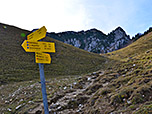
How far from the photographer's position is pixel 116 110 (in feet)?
17.8

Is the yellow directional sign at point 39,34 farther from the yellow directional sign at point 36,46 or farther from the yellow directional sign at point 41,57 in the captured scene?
the yellow directional sign at point 41,57

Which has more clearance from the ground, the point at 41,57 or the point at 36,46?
the point at 36,46

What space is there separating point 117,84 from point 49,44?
6186 mm

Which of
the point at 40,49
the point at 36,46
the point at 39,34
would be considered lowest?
the point at 40,49

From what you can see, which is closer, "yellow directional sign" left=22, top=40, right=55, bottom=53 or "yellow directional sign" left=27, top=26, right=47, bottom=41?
"yellow directional sign" left=22, top=40, right=55, bottom=53

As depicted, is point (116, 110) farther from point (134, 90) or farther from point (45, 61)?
point (45, 61)

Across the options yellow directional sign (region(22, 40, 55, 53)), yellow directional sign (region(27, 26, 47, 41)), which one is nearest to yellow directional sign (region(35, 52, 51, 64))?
yellow directional sign (region(22, 40, 55, 53))

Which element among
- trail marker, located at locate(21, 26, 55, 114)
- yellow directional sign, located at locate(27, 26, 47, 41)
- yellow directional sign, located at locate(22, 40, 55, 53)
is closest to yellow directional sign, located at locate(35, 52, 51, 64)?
trail marker, located at locate(21, 26, 55, 114)

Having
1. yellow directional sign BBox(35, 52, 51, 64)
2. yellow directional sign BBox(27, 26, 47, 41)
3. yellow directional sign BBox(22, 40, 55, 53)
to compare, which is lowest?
yellow directional sign BBox(35, 52, 51, 64)

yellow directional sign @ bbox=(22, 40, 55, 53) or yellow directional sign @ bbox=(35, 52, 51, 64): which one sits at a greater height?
yellow directional sign @ bbox=(22, 40, 55, 53)

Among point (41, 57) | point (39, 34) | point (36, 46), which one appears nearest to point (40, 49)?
point (36, 46)

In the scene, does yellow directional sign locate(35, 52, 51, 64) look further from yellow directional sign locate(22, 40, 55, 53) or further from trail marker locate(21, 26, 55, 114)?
yellow directional sign locate(22, 40, 55, 53)

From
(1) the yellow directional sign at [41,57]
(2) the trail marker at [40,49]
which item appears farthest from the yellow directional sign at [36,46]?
(1) the yellow directional sign at [41,57]

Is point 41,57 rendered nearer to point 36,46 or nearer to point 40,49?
point 40,49
